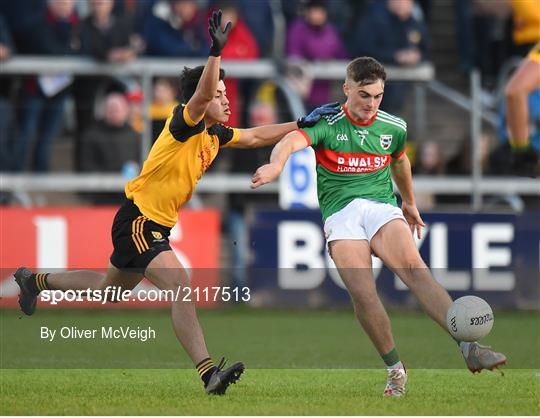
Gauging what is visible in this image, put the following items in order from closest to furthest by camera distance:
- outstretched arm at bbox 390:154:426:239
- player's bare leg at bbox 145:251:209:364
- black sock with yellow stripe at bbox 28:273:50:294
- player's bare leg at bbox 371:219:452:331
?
player's bare leg at bbox 371:219:452:331 < player's bare leg at bbox 145:251:209:364 < outstretched arm at bbox 390:154:426:239 < black sock with yellow stripe at bbox 28:273:50:294

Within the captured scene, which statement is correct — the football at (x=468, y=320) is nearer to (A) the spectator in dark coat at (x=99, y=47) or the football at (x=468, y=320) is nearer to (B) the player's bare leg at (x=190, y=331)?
(B) the player's bare leg at (x=190, y=331)

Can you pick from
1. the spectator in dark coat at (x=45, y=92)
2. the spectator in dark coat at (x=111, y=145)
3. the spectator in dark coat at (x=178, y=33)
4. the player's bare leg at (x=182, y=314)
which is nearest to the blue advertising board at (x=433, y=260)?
the spectator in dark coat at (x=111, y=145)

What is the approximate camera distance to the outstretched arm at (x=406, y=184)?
9.61 meters

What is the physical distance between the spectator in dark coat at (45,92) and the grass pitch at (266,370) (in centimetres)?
219

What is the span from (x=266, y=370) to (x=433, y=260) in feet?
18.1

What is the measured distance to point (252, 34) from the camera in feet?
55.9

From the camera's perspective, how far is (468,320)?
28.2ft

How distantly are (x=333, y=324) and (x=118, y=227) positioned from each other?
5733 mm

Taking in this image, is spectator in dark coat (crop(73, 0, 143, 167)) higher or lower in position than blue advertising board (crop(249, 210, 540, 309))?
higher

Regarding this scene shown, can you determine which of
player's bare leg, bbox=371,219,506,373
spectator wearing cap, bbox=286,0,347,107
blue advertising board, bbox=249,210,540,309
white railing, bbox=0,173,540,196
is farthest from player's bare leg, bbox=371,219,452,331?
spectator wearing cap, bbox=286,0,347,107

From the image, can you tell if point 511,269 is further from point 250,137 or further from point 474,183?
point 250,137

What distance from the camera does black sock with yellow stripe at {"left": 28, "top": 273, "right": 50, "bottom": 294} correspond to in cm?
1032

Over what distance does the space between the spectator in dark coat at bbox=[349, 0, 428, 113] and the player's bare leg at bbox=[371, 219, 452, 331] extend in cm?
748

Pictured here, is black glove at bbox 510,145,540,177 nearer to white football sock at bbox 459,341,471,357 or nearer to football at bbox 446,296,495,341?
football at bbox 446,296,495,341
